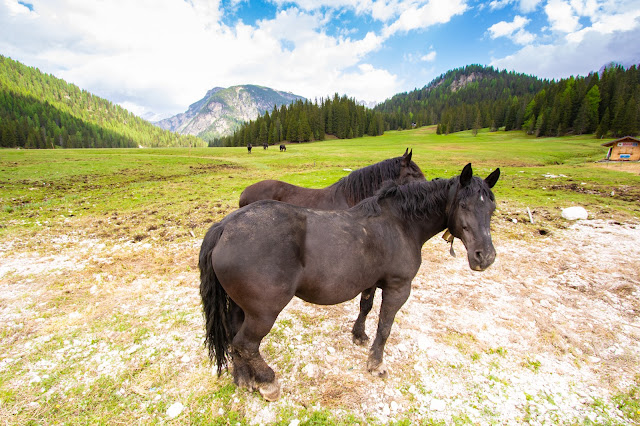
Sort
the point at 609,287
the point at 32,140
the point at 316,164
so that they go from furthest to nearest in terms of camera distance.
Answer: the point at 32,140 < the point at 316,164 < the point at 609,287

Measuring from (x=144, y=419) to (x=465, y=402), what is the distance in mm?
3747

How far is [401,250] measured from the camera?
325 centimetres

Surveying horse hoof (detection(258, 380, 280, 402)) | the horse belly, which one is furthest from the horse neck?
horse hoof (detection(258, 380, 280, 402))

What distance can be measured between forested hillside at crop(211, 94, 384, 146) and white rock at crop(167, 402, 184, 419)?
243ft

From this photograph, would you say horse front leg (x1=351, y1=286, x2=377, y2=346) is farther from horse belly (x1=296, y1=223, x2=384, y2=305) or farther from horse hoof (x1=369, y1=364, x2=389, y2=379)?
horse belly (x1=296, y1=223, x2=384, y2=305)

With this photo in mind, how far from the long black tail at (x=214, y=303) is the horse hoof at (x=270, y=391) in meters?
0.61

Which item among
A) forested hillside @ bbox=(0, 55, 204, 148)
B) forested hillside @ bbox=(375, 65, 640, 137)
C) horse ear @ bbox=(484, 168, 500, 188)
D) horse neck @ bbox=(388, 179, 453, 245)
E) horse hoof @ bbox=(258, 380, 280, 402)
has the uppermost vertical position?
forested hillside @ bbox=(0, 55, 204, 148)

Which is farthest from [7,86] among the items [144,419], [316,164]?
[144,419]

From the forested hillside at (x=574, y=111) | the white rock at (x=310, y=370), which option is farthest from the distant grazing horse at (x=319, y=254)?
the forested hillside at (x=574, y=111)

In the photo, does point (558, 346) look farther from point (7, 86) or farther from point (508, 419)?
point (7, 86)

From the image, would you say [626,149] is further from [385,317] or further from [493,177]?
[385,317]

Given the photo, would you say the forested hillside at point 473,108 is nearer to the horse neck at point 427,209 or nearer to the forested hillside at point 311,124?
the forested hillside at point 311,124

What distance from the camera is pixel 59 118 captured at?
121 meters

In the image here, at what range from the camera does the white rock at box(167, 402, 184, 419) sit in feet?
9.28
